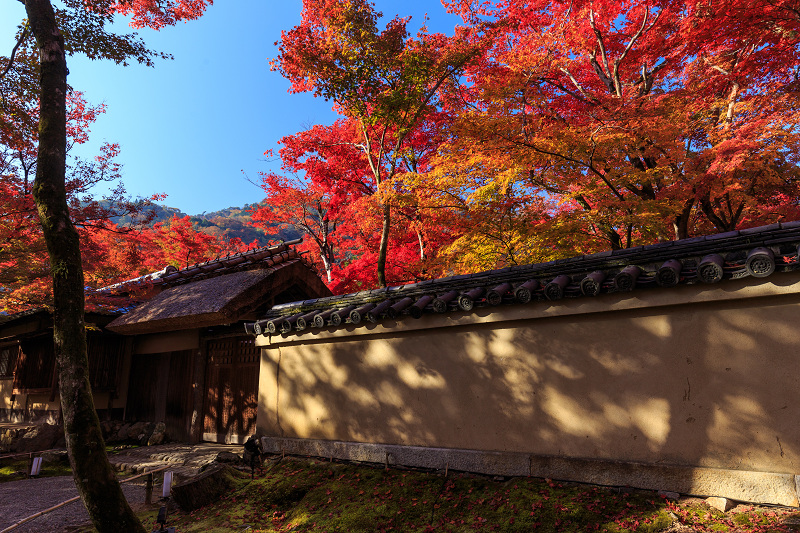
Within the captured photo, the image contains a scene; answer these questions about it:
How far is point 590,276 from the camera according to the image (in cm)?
547

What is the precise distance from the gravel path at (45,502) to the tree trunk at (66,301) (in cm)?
291

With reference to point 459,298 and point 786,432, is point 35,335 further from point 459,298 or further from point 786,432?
point 786,432

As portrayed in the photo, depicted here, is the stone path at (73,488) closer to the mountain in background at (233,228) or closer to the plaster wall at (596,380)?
the plaster wall at (596,380)

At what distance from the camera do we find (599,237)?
11.0 metres

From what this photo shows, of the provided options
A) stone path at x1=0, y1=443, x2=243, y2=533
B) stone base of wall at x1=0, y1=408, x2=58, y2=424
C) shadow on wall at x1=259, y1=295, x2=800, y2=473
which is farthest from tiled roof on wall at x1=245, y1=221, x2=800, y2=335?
stone base of wall at x1=0, y1=408, x2=58, y2=424

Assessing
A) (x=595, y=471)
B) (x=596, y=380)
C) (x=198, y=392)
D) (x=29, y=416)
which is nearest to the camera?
(x=595, y=471)

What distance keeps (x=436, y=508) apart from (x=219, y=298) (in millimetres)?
6417

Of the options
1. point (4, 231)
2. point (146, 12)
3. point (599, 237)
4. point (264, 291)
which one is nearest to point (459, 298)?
point (264, 291)

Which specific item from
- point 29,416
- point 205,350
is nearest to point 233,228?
point 29,416

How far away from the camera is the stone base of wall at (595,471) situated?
443cm

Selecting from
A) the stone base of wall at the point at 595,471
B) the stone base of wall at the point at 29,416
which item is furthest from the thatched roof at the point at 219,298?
the stone base of wall at the point at 595,471

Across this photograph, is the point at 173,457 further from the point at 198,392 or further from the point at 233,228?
the point at 233,228

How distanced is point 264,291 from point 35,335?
7.66 metres

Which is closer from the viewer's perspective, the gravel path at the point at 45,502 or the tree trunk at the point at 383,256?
the gravel path at the point at 45,502
